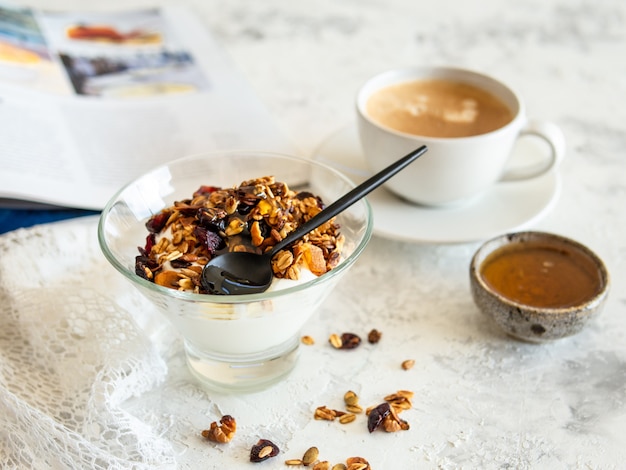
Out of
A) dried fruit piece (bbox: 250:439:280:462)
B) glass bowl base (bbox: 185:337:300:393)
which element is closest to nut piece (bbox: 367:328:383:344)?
glass bowl base (bbox: 185:337:300:393)

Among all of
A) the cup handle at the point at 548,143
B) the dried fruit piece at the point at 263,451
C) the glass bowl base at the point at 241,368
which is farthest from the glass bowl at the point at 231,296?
the cup handle at the point at 548,143

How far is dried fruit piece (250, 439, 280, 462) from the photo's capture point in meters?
0.88

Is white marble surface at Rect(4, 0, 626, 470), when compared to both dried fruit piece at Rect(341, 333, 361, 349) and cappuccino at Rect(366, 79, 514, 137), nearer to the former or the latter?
dried fruit piece at Rect(341, 333, 361, 349)

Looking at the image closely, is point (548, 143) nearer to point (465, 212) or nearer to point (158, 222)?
point (465, 212)

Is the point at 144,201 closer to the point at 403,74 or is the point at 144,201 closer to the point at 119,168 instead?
the point at 119,168

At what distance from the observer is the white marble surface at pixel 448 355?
90 cm

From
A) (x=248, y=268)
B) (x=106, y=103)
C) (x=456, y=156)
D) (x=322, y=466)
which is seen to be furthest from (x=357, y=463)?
(x=106, y=103)

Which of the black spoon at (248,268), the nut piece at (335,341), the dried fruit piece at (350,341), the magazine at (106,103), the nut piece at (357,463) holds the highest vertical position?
the black spoon at (248,268)

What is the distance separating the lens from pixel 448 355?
1.03 meters

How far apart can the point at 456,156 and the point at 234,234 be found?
403 mm

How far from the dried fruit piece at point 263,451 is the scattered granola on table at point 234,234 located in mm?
189

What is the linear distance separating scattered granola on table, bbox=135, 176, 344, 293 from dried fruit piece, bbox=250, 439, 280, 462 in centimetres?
19

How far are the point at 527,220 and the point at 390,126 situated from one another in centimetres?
26

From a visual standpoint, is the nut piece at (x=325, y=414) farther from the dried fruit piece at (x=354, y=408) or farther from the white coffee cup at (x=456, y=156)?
the white coffee cup at (x=456, y=156)
